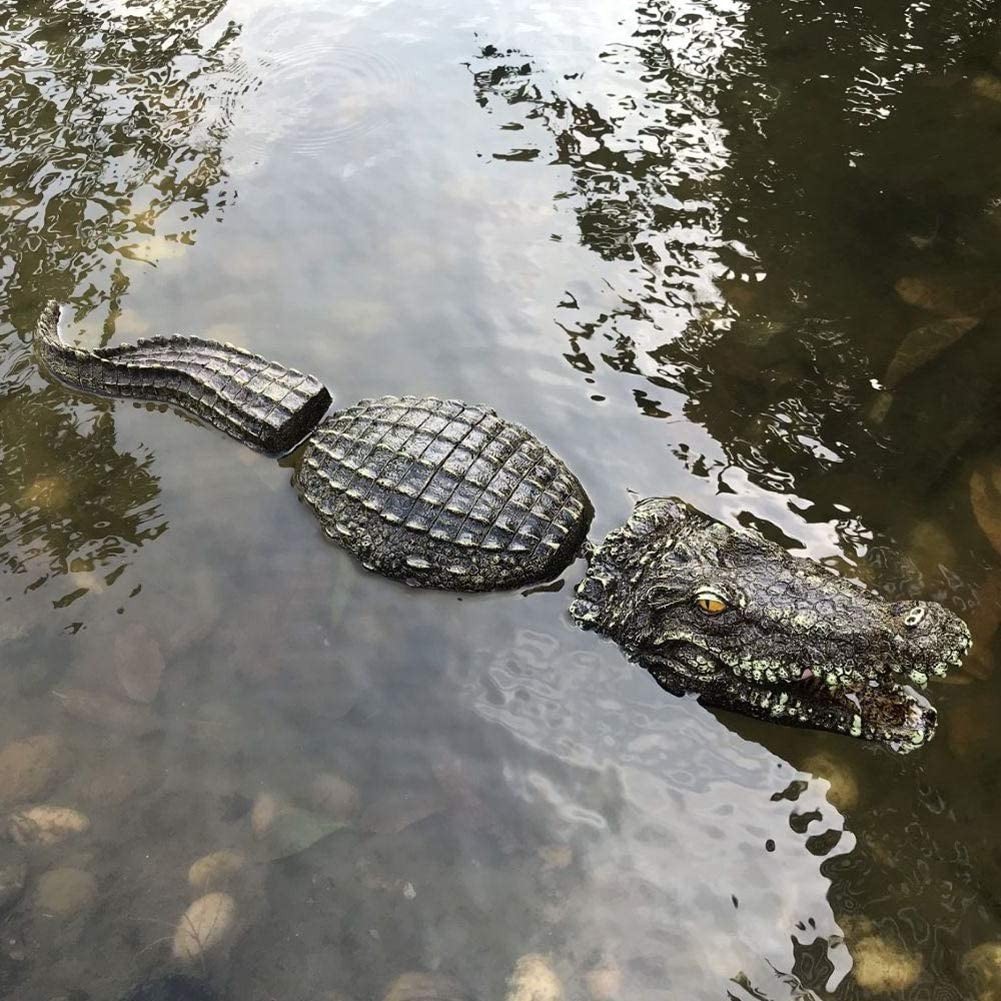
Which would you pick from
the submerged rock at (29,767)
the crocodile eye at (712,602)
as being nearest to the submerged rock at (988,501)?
the crocodile eye at (712,602)

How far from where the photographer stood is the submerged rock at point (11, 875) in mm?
4055

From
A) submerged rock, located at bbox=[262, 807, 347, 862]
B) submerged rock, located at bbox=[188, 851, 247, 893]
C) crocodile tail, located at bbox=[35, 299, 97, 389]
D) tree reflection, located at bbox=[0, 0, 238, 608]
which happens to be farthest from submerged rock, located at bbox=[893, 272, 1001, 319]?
crocodile tail, located at bbox=[35, 299, 97, 389]

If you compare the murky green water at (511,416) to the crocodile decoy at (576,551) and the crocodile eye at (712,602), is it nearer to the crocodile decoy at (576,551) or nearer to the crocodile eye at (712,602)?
the crocodile decoy at (576,551)

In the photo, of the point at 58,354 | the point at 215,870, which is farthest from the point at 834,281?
the point at 58,354

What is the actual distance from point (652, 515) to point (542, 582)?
82 cm

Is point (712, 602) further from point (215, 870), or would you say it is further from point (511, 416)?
point (215, 870)

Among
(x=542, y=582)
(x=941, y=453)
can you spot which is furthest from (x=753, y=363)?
(x=542, y=582)

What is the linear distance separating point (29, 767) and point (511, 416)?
3802 millimetres

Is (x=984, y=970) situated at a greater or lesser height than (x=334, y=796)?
greater

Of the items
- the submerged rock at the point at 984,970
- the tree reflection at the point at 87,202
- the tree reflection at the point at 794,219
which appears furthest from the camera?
the tree reflection at the point at 794,219

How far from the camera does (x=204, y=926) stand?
13.0 ft

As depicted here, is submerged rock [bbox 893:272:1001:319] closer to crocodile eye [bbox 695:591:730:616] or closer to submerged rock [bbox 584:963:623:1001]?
crocodile eye [bbox 695:591:730:616]

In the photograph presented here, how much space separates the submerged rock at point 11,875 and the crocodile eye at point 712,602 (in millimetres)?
3782

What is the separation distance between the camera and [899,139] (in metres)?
7.74
